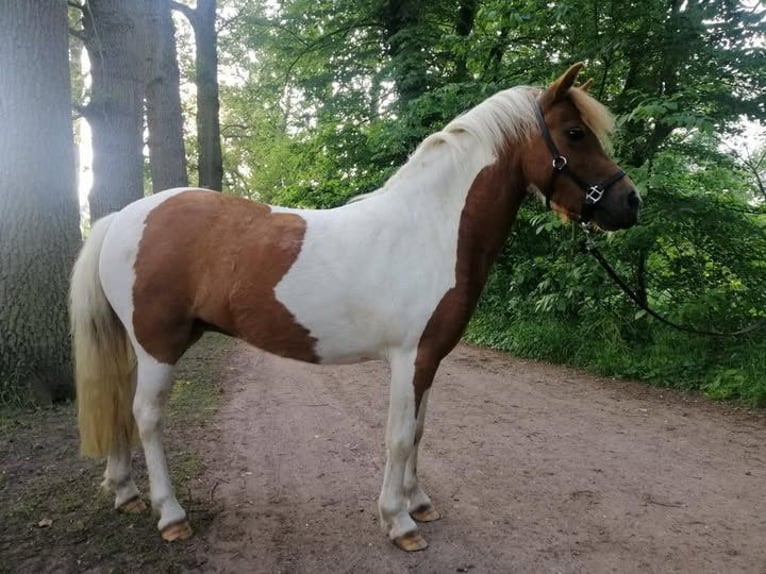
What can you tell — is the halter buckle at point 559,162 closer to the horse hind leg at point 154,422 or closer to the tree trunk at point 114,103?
the horse hind leg at point 154,422

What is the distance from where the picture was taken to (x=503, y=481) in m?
→ 3.56

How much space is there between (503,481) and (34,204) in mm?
4324

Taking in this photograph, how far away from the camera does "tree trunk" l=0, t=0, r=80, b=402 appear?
13.6ft

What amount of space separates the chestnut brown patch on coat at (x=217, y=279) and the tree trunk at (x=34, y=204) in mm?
2139

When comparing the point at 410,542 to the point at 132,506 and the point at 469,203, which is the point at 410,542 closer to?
the point at 132,506

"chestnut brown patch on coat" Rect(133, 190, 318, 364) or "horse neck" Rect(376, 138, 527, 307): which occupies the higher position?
"horse neck" Rect(376, 138, 527, 307)

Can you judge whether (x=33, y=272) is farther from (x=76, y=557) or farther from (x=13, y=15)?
(x=76, y=557)

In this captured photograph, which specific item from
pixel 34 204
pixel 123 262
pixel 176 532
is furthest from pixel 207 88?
pixel 176 532

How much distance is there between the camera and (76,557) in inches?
97.1

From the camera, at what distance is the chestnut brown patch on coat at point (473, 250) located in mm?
2633

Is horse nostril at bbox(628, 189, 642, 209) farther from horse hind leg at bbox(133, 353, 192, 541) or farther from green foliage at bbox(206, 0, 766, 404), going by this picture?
green foliage at bbox(206, 0, 766, 404)

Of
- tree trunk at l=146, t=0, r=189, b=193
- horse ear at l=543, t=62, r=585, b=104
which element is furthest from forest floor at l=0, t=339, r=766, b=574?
tree trunk at l=146, t=0, r=189, b=193

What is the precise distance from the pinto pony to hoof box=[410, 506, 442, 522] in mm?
234

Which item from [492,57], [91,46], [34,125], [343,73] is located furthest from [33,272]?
[343,73]
